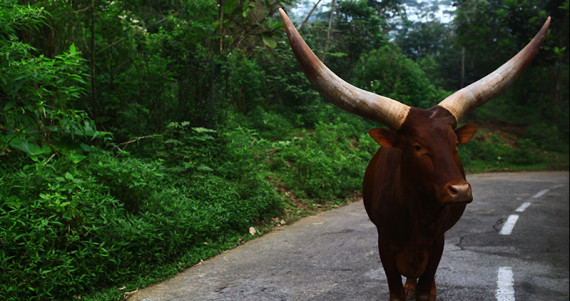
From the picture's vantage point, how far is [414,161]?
8.89 feet

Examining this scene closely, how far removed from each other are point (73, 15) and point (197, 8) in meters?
2.07

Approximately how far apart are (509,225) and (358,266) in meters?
3.28

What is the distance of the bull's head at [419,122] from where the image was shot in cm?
256

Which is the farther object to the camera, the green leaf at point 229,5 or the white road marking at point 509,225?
the green leaf at point 229,5

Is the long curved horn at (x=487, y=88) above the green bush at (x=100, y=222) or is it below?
above

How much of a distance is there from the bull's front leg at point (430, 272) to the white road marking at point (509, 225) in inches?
138

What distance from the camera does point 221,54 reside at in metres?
7.64

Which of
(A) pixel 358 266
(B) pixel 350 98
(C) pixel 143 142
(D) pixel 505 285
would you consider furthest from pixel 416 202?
(C) pixel 143 142

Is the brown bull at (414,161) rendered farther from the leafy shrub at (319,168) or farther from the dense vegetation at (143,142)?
the leafy shrub at (319,168)

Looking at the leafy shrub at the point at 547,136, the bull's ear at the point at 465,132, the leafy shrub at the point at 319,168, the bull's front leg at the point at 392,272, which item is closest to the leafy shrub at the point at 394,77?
the leafy shrub at the point at 319,168

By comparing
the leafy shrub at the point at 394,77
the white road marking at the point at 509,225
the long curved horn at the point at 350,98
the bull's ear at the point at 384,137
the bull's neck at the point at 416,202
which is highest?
the leafy shrub at the point at 394,77

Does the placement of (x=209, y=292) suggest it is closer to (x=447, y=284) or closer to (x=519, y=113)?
(x=447, y=284)

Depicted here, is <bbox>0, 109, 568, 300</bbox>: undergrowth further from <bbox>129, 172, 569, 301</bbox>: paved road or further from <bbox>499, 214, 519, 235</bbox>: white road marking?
<bbox>499, 214, 519, 235</bbox>: white road marking

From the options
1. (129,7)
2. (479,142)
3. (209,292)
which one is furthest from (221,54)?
(479,142)
